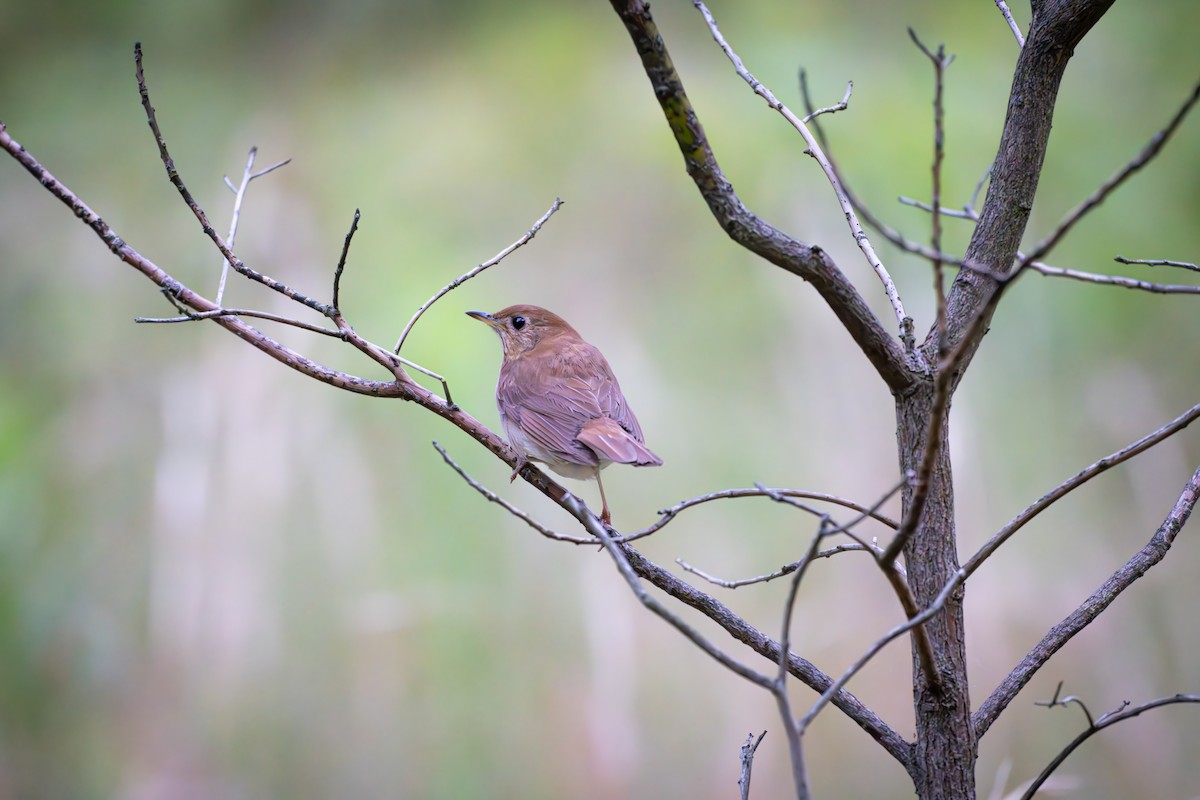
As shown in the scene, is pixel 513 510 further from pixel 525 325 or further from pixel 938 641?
pixel 525 325

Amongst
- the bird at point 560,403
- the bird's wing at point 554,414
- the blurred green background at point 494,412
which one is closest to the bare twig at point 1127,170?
the bird at point 560,403

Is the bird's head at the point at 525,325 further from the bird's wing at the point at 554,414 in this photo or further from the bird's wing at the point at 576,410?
the bird's wing at the point at 554,414

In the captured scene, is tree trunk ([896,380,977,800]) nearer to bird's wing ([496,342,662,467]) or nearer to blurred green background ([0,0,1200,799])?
bird's wing ([496,342,662,467])

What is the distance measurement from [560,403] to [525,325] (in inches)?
30.2

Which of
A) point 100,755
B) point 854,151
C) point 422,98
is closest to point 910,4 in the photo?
point 854,151

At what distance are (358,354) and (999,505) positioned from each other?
3.58 meters

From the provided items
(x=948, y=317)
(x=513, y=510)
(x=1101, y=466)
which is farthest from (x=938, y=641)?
→ (x=513, y=510)

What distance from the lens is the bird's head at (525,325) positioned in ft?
13.4

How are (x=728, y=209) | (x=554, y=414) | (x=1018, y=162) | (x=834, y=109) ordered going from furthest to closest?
(x=554, y=414) → (x=834, y=109) → (x=1018, y=162) → (x=728, y=209)

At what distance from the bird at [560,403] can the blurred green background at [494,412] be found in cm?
116

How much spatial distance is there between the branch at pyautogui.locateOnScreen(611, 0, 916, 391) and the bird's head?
7.26ft

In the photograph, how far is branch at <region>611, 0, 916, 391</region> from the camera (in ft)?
5.54

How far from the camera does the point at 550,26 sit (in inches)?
220

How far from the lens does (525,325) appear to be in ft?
13.5
